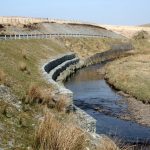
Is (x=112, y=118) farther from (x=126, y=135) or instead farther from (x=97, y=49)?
(x=97, y=49)

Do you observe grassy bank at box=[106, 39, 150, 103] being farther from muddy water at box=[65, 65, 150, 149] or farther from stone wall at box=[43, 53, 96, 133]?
stone wall at box=[43, 53, 96, 133]

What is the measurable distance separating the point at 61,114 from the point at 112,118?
10851mm

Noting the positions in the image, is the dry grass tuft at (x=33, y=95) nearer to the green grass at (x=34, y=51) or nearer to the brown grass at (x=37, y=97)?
the brown grass at (x=37, y=97)

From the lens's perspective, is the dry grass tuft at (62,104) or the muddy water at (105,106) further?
the muddy water at (105,106)

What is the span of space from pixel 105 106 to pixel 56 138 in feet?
76.4

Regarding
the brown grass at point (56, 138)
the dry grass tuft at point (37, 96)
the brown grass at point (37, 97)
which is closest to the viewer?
the brown grass at point (56, 138)

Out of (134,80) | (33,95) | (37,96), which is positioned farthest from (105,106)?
(33,95)

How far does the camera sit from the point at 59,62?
56844 millimetres

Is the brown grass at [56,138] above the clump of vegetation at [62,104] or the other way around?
above

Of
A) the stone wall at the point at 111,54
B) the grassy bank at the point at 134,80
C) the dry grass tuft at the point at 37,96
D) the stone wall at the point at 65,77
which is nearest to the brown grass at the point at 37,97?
the dry grass tuft at the point at 37,96

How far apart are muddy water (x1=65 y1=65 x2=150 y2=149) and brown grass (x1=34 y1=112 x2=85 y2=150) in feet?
17.4

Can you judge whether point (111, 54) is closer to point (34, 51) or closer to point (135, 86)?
point (34, 51)

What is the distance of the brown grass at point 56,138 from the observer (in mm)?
12000

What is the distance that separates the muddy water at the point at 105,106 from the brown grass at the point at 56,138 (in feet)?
17.4
